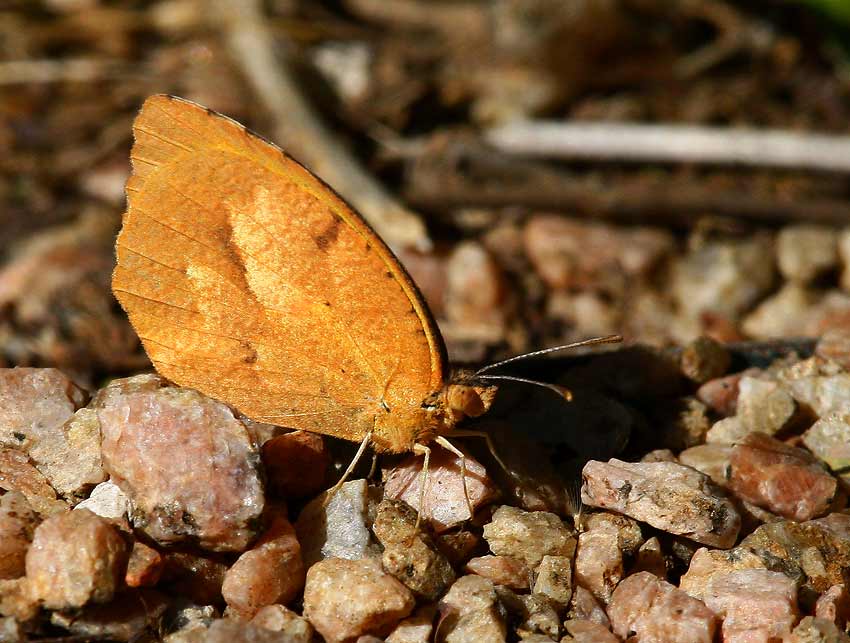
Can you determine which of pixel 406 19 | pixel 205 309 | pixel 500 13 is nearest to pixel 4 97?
pixel 406 19

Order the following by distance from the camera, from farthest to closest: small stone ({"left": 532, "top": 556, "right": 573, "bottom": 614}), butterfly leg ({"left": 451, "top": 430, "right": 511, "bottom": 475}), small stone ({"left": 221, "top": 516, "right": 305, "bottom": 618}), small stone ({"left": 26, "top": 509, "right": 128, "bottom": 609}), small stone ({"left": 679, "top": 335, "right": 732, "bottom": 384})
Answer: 1. small stone ({"left": 679, "top": 335, "right": 732, "bottom": 384})
2. butterfly leg ({"left": 451, "top": 430, "right": 511, "bottom": 475})
3. small stone ({"left": 532, "top": 556, "right": 573, "bottom": 614})
4. small stone ({"left": 221, "top": 516, "right": 305, "bottom": 618})
5. small stone ({"left": 26, "top": 509, "right": 128, "bottom": 609})

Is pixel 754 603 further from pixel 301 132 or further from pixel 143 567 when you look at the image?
pixel 301 132

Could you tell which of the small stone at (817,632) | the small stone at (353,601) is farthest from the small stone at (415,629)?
the small stone at (817,632)

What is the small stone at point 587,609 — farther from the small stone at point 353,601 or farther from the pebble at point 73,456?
the pebble at point 73,456

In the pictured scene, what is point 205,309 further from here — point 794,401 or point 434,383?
point 794,401

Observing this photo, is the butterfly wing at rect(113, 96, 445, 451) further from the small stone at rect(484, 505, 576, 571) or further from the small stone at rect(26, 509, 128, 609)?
the small stone at rect(26, 509, 128, 609)

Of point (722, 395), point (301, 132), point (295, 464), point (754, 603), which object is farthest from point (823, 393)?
point (301, 132)

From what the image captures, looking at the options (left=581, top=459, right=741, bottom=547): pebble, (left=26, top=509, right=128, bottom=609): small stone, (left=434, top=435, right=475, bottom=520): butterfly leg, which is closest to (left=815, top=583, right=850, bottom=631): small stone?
(left=581, top=459, right=741, bottom=547): pebble
